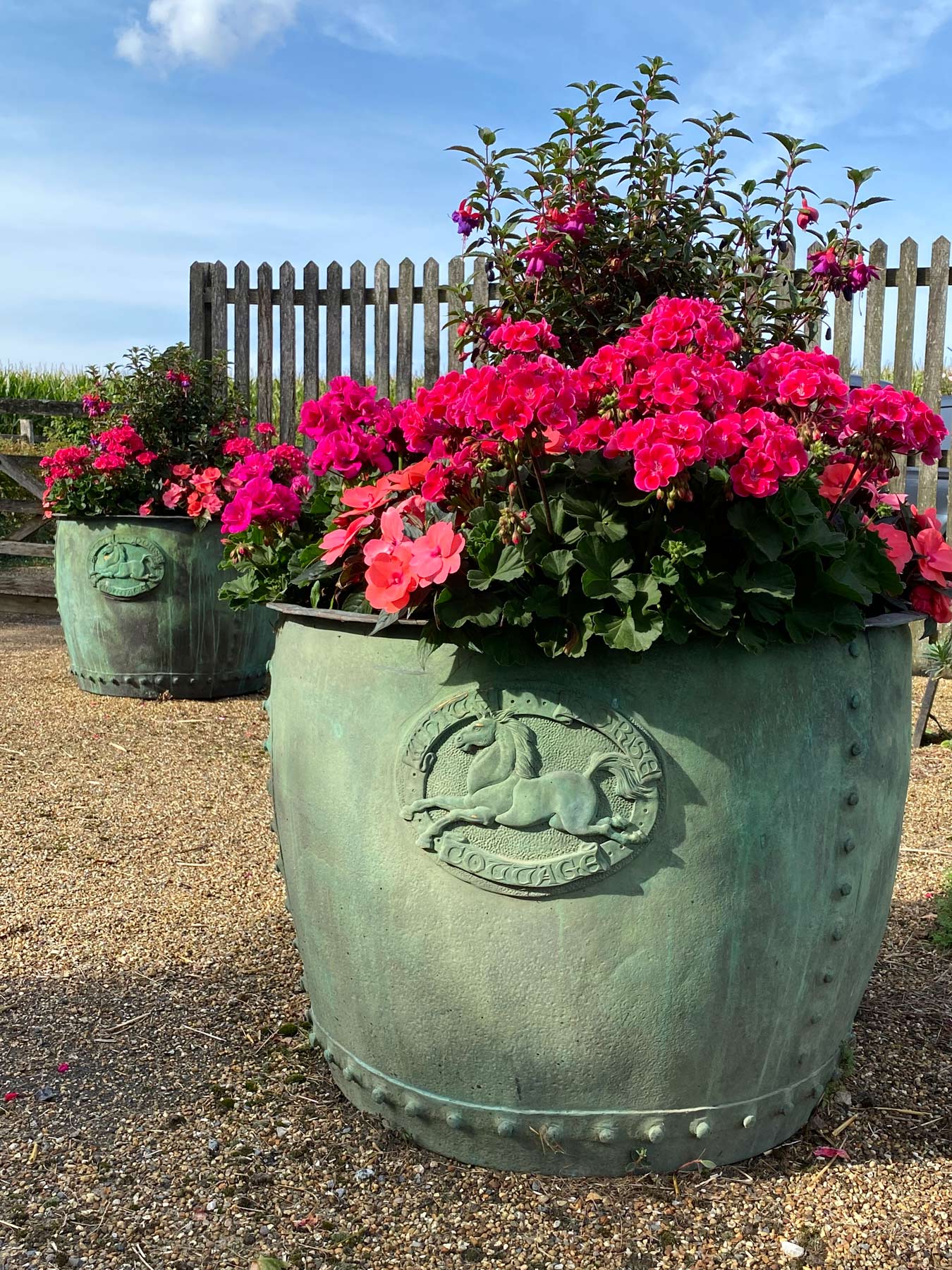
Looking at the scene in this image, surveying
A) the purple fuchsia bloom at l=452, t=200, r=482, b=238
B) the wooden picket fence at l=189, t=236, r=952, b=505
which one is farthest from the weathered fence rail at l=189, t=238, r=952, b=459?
the purple fuchsia bloom at l=452, t=200, r=482, b=238

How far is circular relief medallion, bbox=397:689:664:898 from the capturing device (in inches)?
69.0

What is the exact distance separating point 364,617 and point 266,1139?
3.62 feet

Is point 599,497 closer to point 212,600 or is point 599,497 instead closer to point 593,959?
point 593,959

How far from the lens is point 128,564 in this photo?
234 inches

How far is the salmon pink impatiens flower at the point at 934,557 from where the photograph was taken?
2.11 meters

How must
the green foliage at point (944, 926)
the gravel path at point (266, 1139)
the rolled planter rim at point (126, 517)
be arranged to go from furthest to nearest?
the rolled planter rim at point (126, 517) → the green foliage at point (944, 926) → the gravel path at point (266, 1139)

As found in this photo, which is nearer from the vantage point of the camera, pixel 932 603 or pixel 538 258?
pixel 932 603

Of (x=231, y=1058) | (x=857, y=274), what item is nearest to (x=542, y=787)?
(x=231, y=1058)

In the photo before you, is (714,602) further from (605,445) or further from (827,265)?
(827,265)

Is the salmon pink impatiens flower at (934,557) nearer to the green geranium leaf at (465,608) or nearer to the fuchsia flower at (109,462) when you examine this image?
the green geranium leaf at (465,608)

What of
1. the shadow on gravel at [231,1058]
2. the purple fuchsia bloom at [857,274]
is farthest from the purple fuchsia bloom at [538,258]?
the shadow on gravel at [231,1058]

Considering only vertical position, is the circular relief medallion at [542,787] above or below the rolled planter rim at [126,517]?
below

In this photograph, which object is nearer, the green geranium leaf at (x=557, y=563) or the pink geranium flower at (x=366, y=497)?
the green geranium leaf at (x=557, y=563)

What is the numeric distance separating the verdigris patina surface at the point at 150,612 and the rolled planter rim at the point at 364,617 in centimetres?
406
